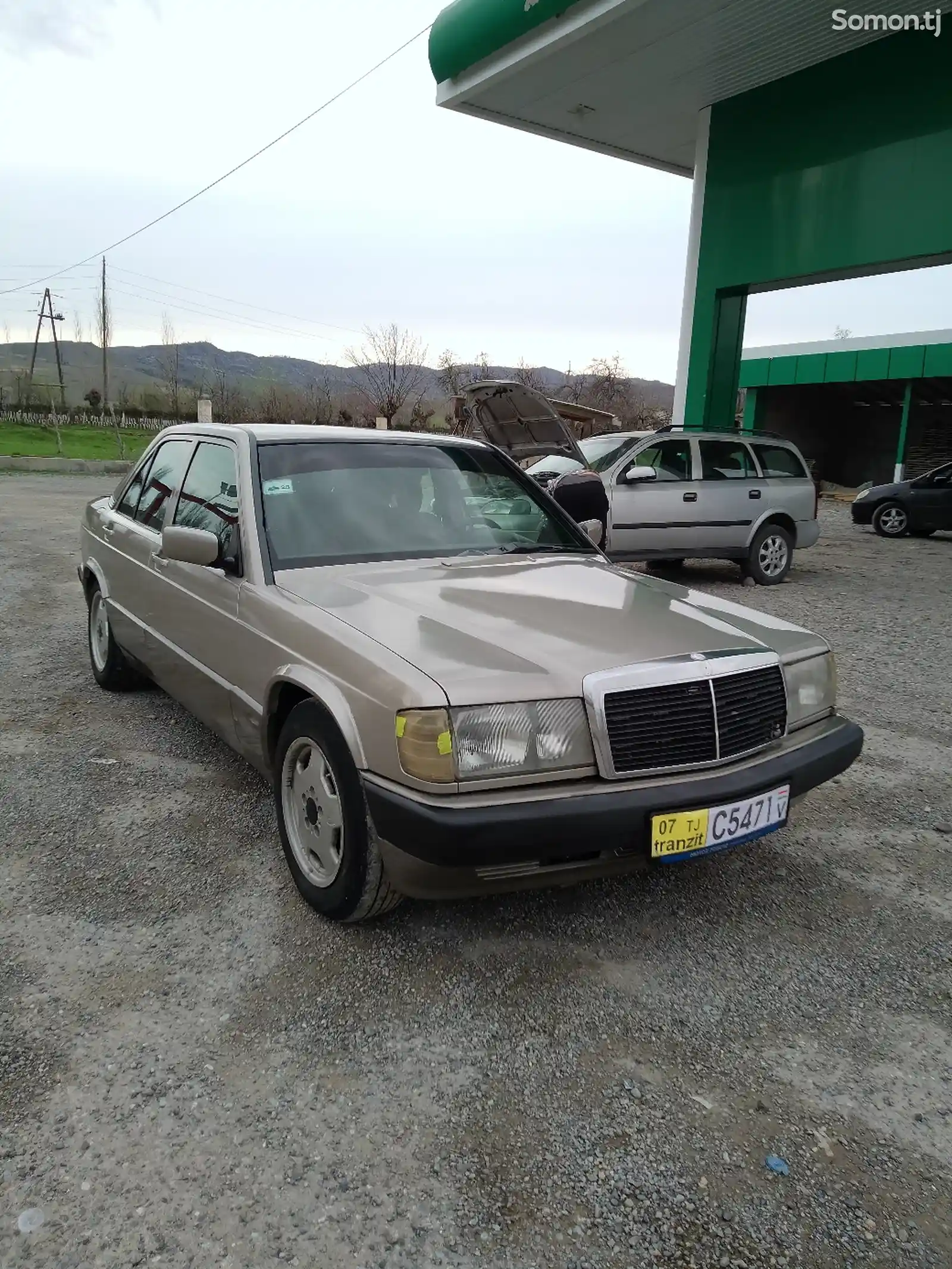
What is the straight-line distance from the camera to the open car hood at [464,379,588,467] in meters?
8.23

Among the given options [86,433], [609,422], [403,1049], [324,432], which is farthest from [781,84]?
[86,433]

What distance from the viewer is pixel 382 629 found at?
101 inches

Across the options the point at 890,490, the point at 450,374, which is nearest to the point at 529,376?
the point at 450,374

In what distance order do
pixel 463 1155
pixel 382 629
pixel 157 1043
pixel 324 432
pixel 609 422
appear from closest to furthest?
Answer: pixel 463 1155 < pixel 157 1043 < pixel 382 629 < pixel 324 432 < pixel 609 422

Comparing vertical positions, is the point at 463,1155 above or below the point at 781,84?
below

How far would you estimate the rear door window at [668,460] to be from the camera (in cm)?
928

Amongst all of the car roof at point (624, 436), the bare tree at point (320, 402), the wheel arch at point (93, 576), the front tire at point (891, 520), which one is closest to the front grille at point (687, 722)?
the wheel arch at point (93, 576)

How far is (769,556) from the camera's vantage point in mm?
9742

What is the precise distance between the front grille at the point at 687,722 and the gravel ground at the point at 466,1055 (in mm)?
667

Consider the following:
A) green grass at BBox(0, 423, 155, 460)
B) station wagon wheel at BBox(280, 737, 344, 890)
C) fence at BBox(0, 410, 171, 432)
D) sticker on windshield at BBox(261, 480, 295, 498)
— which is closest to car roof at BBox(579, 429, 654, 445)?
sticker on windshield at BBox(261, 480, 295, 498)

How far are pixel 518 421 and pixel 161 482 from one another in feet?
16.6

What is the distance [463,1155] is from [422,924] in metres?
0.91

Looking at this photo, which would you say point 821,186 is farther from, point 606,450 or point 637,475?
point 637,475

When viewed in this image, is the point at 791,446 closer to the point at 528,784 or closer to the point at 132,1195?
the point at 528,784
